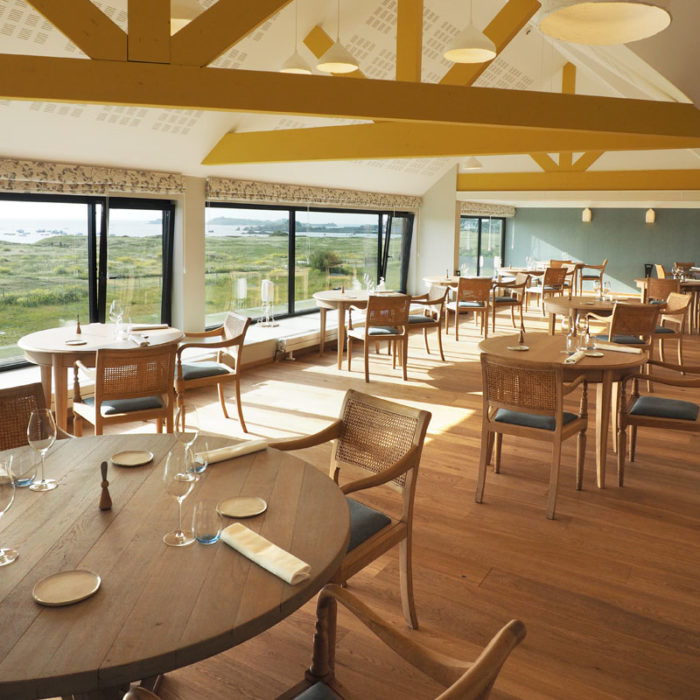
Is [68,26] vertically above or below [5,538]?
above

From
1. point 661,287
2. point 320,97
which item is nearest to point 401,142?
point 320,97

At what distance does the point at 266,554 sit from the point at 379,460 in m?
1.09

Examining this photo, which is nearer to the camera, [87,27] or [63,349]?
[87,27]

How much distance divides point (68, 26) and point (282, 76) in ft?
3.29

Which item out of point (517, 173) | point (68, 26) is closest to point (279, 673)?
point (68, 26)

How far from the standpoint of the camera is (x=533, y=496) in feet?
13.8

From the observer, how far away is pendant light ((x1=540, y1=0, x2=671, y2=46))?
1942 millimetres

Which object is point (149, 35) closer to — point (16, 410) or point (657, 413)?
point (16, 410)

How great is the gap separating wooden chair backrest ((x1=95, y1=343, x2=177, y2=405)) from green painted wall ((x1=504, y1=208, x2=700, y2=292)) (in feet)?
46.5

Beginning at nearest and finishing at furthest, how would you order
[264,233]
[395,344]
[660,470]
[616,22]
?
[616,22]
[660,470]
[395,344]
[264,233]

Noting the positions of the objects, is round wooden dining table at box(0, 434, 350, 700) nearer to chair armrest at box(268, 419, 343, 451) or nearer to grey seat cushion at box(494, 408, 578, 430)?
chair armrest at box(268, 419, 343, 451)

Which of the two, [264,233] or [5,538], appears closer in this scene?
[5,538]

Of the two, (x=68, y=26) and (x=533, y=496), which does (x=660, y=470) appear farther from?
(x=68, y=26)

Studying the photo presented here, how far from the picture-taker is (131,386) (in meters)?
4.23
